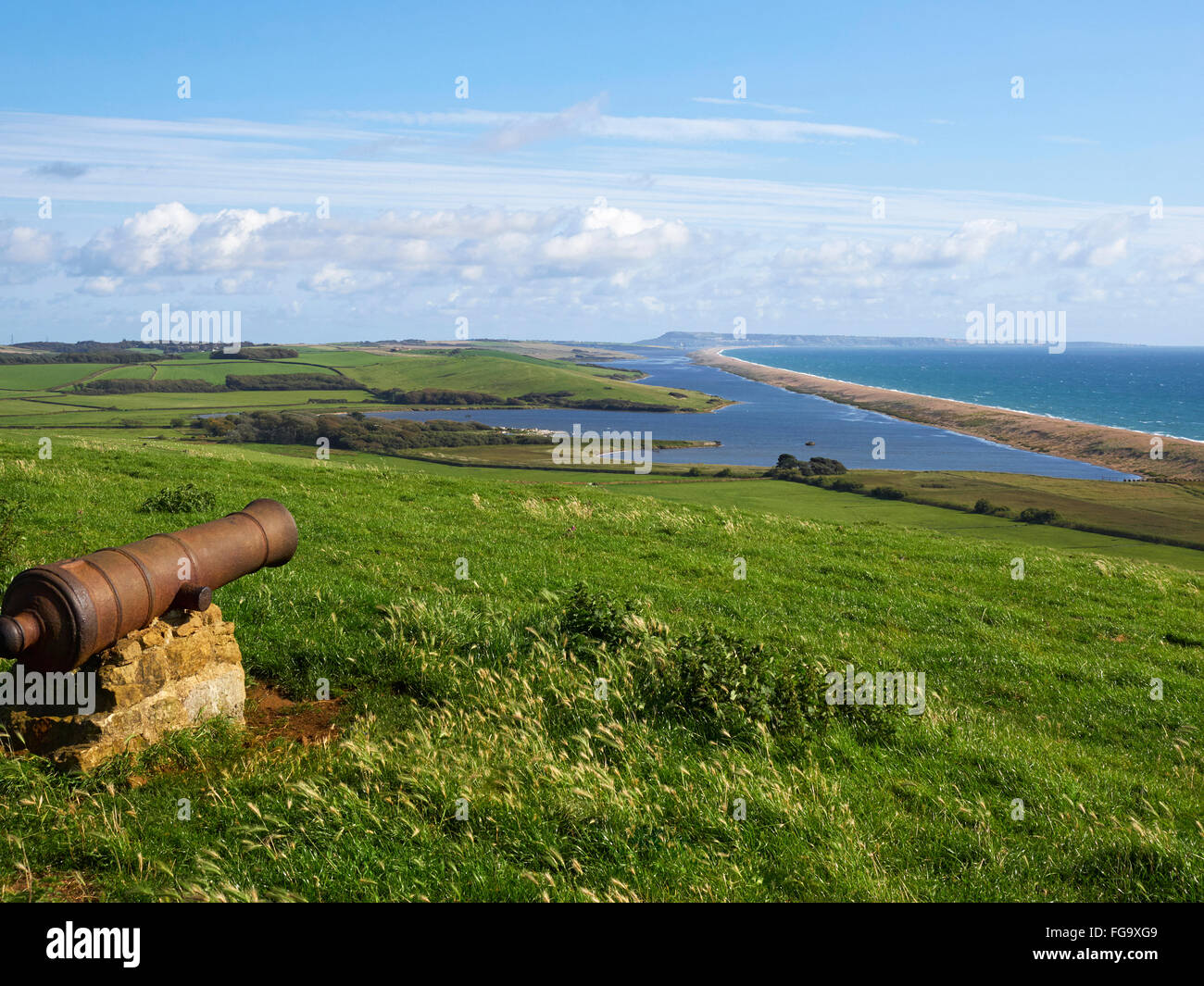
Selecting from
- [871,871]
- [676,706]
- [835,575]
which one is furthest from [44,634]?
[835,575]

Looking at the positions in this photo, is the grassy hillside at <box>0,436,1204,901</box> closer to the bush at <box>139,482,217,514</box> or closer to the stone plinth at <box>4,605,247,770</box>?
the stone plinth at <box>4,605,247,770</box>

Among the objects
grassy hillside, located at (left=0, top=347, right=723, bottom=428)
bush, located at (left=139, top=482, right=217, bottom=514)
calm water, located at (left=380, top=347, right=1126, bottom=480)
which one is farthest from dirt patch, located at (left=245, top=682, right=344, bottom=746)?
grassy hillside, located at (left=0, top=347, right=723, bottom=428)

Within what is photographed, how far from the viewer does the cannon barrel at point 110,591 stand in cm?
707

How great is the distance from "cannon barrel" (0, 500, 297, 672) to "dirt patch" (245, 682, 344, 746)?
155 cm

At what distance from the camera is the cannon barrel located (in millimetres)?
7066

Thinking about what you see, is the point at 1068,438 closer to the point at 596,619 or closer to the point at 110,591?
the point at 596,619

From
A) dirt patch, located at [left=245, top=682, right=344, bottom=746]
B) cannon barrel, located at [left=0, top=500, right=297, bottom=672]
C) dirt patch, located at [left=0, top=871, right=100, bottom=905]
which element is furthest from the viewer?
dirt patch, located at [left=245, top=682, right=344, bottom=746]

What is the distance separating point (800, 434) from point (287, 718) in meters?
123

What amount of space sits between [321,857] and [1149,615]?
16043mm

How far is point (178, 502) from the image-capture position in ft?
56.6

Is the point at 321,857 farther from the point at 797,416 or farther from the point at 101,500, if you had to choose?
the point at 797,416

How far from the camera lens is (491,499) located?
894 inches

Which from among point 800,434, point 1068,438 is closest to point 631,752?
point 1068,438
